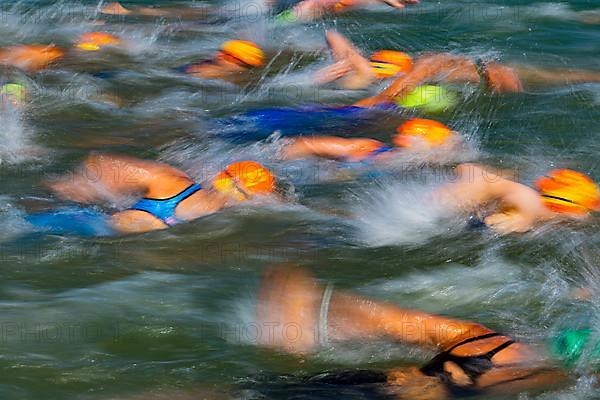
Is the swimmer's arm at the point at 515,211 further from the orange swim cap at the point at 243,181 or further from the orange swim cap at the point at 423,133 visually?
the orange swim cap at the point at 243,181

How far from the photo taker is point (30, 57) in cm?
885

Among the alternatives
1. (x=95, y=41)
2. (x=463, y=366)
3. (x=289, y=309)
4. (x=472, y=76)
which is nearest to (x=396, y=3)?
(x=472, y=76)

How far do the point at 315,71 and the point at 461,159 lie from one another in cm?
217

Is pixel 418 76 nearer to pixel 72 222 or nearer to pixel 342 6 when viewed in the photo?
pixel 342 6

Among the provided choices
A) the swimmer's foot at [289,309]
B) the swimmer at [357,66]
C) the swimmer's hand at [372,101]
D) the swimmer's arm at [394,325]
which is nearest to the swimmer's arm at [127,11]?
the swimmer at [357,66]

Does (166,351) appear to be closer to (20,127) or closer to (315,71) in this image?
(20,127)

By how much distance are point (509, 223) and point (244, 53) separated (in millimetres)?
3525

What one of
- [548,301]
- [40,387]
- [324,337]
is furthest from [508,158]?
[40,387]

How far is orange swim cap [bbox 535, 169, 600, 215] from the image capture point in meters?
6.00

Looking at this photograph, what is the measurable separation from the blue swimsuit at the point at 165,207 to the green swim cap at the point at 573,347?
7.48 feet

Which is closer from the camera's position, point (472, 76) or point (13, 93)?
point (13, 93)

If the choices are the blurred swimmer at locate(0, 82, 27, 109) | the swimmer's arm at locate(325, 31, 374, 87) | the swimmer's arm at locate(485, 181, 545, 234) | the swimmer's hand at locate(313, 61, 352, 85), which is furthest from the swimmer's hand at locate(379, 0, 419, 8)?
the swimmer's arm at locate(485, 181, 545, 234)

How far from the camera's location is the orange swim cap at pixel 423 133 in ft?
22.9

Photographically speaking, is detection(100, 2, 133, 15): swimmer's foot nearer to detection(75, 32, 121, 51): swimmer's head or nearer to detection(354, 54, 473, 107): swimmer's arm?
detection(75, 32, 121, 51): swimmer's head
